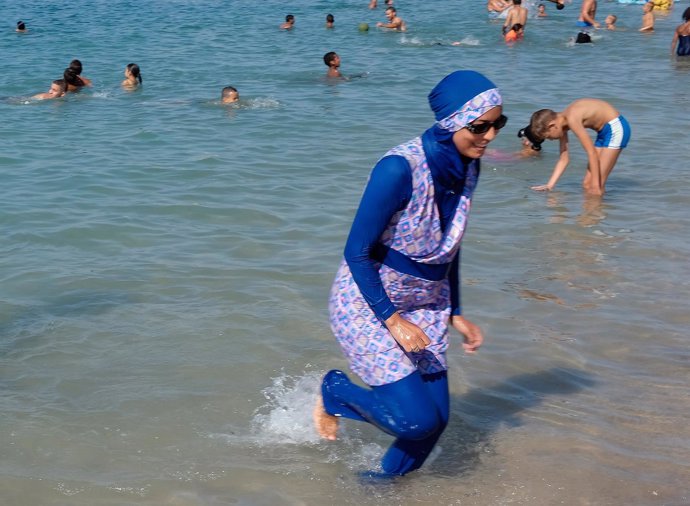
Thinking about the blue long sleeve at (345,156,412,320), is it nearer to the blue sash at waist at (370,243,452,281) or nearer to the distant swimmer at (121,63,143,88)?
the blue sash at waist at (370,243,452,281)

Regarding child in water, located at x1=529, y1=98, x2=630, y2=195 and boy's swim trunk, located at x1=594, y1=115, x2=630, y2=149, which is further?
boy's swim trunk, located at x1=594, y1=115, x2=630, y2=149

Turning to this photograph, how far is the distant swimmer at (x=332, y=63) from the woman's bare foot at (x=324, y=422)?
12653 mm

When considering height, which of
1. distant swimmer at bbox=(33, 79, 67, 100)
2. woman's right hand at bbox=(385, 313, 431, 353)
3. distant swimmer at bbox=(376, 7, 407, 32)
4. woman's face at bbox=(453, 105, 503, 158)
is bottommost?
distant swimmer at bbox=(33, 79, 67, 100)

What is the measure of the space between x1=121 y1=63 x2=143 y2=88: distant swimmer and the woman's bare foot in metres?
12.5

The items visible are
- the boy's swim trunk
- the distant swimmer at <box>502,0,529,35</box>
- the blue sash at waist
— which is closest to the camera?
the blue sash at waist

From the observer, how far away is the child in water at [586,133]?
9031 mm

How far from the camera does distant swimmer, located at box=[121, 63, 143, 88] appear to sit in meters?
15.8

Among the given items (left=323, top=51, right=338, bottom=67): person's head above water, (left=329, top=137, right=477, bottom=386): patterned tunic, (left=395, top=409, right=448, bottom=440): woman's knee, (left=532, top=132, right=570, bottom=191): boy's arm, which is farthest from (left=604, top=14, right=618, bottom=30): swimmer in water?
(left=395, top=409, right=448, bottom=440): woman's knee

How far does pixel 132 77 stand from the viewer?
15.8m

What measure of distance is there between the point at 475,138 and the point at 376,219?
0.47 metres

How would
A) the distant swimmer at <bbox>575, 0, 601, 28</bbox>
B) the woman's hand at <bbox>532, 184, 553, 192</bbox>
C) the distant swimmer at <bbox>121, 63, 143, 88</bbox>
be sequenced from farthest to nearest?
the distant swimmer at <bbox>575, 0, 601, 28</bbox> < the distant swimmer at <bbox>121, 63, 143, 88</bbox> < the woman's hand at <bbox>532, 184, 553, 192</bbox>

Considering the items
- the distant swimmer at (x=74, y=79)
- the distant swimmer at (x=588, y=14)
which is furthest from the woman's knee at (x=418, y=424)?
the distant swimmer at (x=588, y=14)

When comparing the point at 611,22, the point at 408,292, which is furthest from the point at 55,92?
the point at 611,22

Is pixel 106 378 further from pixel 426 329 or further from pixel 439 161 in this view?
pixel 439 161
